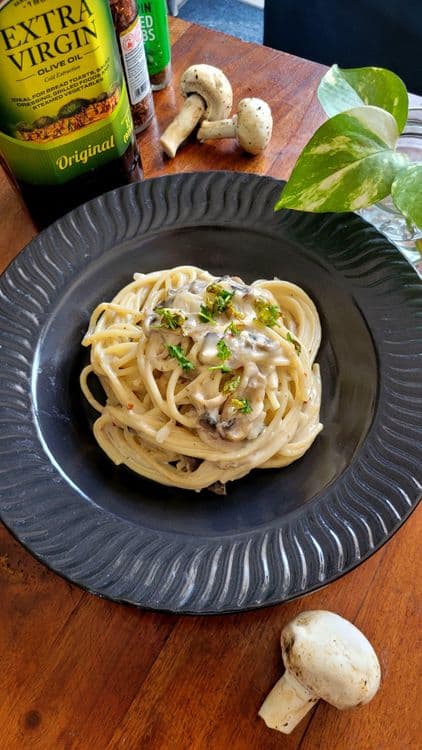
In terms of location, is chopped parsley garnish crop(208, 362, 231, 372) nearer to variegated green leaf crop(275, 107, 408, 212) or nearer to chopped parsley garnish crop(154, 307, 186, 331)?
chopped parsley garnish crop(154, 307, 186, 331)

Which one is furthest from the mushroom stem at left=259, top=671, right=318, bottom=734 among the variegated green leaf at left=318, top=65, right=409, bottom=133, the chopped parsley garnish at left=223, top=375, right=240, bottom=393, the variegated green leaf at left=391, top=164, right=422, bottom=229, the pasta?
the variegated green leaf at left=318, top=65, right=409, bottom=133

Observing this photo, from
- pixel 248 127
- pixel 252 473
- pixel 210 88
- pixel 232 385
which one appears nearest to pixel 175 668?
pixel 252 473

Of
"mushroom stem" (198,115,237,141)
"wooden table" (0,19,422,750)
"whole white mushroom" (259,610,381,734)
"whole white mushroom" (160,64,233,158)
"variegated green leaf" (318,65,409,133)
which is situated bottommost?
"wooden table" (0,19,422,750)

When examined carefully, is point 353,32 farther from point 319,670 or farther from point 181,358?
point 319,670

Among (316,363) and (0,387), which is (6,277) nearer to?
(0,387)

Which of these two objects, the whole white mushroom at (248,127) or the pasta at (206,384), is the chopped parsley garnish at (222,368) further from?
the whole white mushroom at (248,127)
